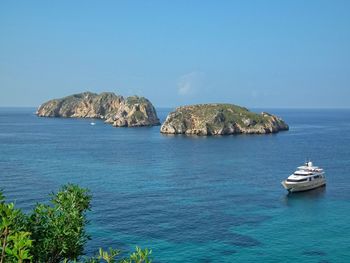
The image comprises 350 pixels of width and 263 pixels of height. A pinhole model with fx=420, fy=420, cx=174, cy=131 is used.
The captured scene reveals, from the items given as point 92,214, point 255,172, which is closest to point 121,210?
point 92,214

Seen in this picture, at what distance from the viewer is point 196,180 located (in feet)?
393

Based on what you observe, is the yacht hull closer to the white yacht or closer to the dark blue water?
the white yacht

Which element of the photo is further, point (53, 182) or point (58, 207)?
point (53, 182)

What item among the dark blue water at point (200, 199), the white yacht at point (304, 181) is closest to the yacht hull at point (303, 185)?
the white yacht at point (304, 181)

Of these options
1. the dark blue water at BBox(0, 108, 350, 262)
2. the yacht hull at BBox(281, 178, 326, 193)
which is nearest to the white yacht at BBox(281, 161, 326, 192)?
the yacht hull at BBox(281, 178, 326, 193)

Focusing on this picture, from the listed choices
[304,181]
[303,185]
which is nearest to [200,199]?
[303,185]

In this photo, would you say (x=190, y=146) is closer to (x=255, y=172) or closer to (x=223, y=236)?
(x=255, y=172)

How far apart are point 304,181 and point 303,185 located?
1287mm

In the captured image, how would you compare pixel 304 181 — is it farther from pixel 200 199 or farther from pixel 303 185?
pixel 200 199

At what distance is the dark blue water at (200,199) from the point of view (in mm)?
66938

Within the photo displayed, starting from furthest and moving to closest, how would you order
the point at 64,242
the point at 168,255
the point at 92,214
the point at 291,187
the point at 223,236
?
the point at 291,187 → the point at 92,214 → the point at 223,236 → the point at 168,255 → the point at 64,242

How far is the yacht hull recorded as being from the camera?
107562 millimetres

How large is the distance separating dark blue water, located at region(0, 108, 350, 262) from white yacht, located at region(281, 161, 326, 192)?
256cm

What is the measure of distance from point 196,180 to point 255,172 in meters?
22.6
